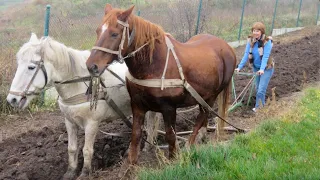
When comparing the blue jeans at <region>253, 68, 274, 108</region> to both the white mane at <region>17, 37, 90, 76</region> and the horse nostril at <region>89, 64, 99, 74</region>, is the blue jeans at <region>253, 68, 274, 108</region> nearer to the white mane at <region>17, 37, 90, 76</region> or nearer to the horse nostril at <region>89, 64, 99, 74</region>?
the white mane at <region>17, 37, 90, 76</region>

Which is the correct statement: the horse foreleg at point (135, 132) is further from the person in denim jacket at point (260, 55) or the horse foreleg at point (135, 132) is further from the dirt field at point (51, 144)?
the person in denim jacket at point (260, 55)

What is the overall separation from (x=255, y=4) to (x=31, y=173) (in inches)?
668

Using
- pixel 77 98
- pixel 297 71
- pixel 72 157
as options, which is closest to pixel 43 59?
pixel 77 98

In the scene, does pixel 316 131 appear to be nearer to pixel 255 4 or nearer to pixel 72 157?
pixel 72 157

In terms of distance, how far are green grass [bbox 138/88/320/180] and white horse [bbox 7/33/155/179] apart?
1.03 meters

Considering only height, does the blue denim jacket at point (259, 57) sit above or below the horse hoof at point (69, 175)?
above

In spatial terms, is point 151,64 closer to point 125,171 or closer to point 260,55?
point 125,171

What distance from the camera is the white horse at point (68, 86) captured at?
4.05 metres

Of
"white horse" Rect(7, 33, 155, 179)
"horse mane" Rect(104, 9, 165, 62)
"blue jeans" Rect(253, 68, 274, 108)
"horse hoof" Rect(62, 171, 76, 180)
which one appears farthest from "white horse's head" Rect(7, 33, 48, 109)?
"blue jeans" Rect(253, 68, 274, 108)

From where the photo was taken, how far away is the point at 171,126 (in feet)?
14.2

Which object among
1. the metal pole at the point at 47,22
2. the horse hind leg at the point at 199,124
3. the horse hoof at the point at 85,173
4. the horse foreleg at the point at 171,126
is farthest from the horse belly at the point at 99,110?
the metal pole at the point at 47,22

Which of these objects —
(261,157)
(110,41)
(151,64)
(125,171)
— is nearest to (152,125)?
(125,171)

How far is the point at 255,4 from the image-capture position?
1977 centimetres

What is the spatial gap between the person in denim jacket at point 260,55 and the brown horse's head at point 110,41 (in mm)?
3459
